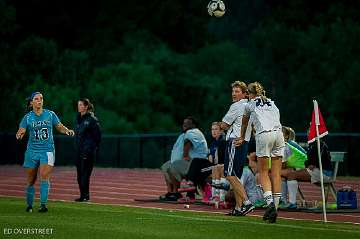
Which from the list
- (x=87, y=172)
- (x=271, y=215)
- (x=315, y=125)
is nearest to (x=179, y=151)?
(x=87, y=172)

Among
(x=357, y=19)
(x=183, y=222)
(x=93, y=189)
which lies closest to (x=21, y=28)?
(x=357, y=19)

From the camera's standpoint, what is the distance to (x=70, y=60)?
190 feet

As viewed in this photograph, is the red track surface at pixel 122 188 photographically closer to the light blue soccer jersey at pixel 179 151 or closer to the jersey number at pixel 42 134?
the light blue soccer jersey at pixel 179 151

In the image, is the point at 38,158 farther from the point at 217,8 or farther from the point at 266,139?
the point at 217,8

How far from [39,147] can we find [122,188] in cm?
941

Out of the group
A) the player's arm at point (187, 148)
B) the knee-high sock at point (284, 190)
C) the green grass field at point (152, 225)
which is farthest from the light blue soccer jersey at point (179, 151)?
the green grass field at point (152, 225)

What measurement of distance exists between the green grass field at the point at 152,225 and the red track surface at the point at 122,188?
1.73 metres

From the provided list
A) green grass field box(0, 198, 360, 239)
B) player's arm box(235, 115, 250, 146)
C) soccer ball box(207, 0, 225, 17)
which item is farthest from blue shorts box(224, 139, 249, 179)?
soccer ball box(207, 0, 225, 17)

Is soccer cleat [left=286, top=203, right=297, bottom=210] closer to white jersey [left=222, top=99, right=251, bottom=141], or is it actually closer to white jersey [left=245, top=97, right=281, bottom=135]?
white jersey [left=222, top=99, right=251, bottom=141]

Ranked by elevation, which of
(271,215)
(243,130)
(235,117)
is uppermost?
(235,117)

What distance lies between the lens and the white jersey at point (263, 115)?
716 inches

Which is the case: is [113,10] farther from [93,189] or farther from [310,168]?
[310,168]

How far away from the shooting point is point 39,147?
19625 mm

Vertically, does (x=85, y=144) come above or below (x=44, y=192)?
above
